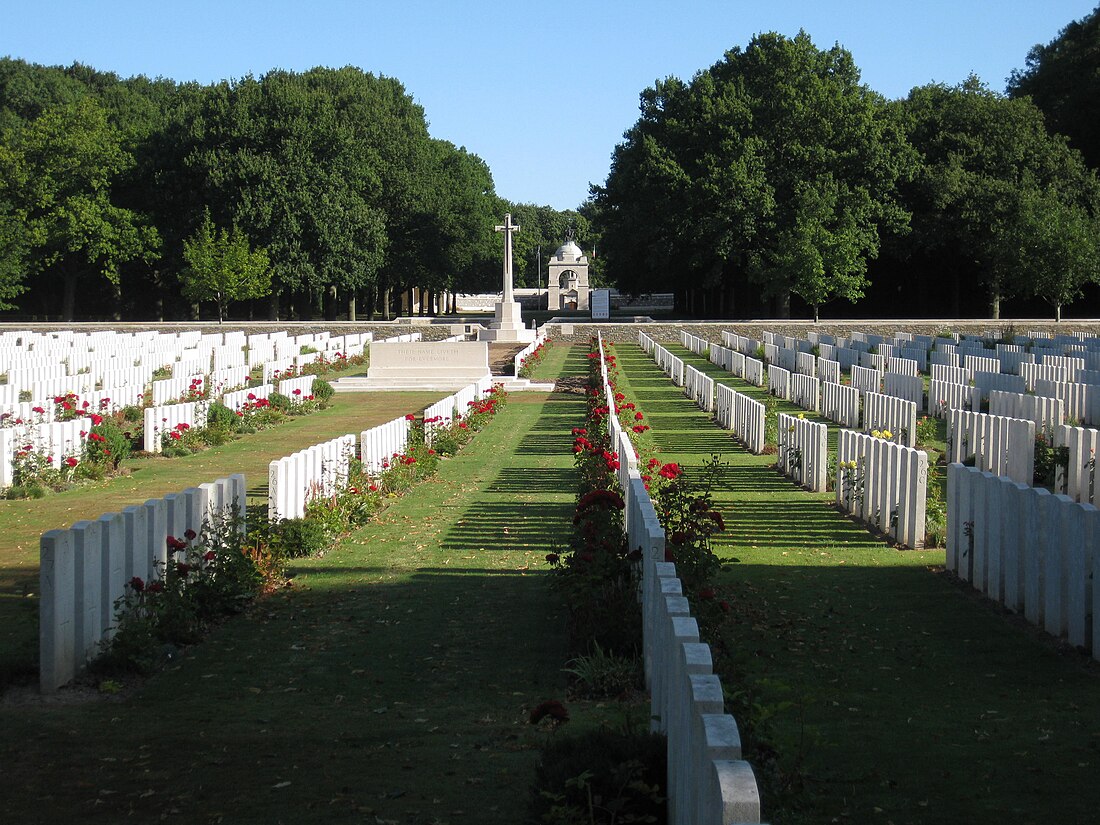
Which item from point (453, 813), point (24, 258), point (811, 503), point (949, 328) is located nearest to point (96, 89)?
point (24, 258)

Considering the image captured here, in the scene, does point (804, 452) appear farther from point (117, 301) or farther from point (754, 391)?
point (117, 301)

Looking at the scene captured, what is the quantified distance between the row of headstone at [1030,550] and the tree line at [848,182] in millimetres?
40582

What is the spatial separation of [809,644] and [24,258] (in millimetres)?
53122

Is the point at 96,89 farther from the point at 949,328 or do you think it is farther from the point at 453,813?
the point at 453,813

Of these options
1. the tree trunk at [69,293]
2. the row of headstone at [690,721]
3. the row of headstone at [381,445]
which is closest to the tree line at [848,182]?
the tree trunk at [69,293]

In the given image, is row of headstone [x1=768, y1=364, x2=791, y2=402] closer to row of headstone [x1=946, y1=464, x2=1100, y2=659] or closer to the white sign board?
row of headstone [x1=946, y1=464, x2=1100, y2=659]

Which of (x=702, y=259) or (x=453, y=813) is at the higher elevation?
(x=702, y=259)

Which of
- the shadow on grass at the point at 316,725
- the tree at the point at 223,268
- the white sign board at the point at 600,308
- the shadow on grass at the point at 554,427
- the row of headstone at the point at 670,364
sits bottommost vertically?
the shadow on grass at the point at 316,725

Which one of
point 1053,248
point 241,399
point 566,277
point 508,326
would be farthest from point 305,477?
point 566,277

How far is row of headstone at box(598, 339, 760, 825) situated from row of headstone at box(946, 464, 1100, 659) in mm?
2312

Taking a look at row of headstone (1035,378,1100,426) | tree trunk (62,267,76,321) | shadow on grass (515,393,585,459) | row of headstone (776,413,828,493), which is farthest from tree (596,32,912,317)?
row of headstone (776,413,828,493)

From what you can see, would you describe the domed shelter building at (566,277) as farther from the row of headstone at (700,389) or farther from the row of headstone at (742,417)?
the row of headstone at (742,417)

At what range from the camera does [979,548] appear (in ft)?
23.5

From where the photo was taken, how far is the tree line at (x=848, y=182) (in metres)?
47.8
